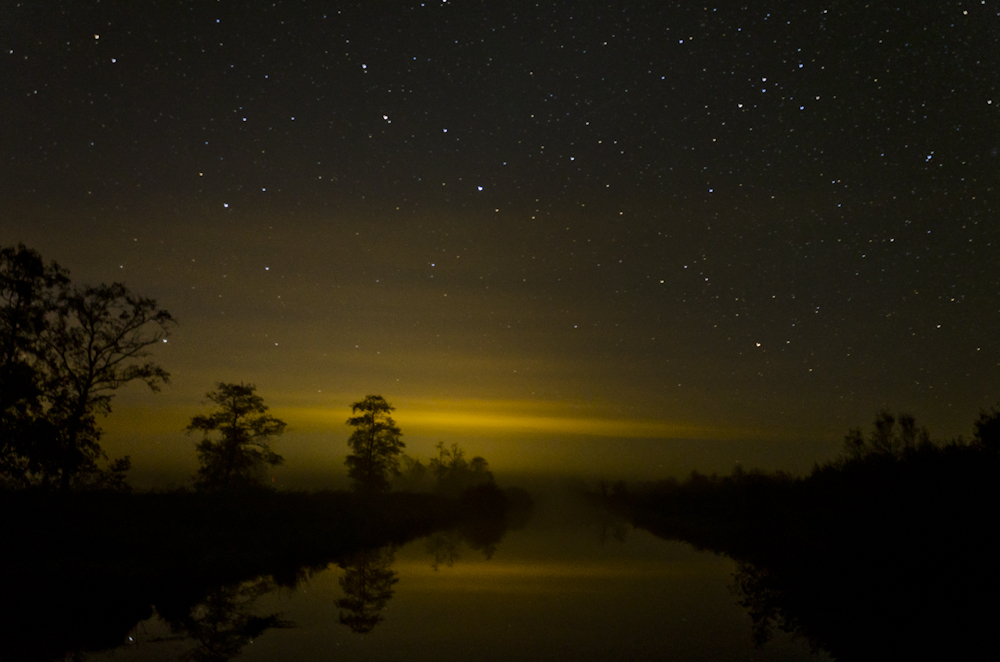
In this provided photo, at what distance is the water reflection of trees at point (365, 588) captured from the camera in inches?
409

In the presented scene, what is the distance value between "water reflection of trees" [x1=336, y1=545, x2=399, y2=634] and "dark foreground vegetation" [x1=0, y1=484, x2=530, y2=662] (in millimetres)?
65

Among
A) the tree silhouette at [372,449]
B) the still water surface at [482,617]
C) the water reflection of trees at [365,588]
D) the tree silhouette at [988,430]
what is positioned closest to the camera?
the still water surface at [482,617]

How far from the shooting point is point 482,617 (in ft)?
35.3

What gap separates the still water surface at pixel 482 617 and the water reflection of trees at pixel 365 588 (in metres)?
0.04

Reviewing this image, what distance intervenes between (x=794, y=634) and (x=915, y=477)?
6.01 m

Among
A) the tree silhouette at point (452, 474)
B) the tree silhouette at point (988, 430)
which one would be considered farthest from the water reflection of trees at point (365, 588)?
the tree silhouette at point (452, 474)

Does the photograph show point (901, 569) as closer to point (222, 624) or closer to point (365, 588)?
point (365, 588)

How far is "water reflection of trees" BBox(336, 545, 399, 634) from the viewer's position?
10.4 metres

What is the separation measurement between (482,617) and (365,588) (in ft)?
12.7

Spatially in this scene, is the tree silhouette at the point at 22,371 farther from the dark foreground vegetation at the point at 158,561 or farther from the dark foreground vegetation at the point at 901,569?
the dark foreground vegetation at the point at 901,569

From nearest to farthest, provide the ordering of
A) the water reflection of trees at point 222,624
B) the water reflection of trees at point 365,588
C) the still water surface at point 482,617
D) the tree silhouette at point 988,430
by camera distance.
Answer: the water reflection of trees at point 222,624 → the still water surface at point 482,617 → the water reflection of trees at point 365,588 → the tree silhouette at point 988,430

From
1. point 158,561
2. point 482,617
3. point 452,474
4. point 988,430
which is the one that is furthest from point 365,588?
point 452,474

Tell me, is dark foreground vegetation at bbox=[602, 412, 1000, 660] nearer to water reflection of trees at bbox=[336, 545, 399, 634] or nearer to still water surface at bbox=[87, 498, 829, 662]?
still water surface at bbox=[87, 498, 829, 662]

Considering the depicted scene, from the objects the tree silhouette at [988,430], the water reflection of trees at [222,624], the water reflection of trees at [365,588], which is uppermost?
the tree silhouette at [988,430]
